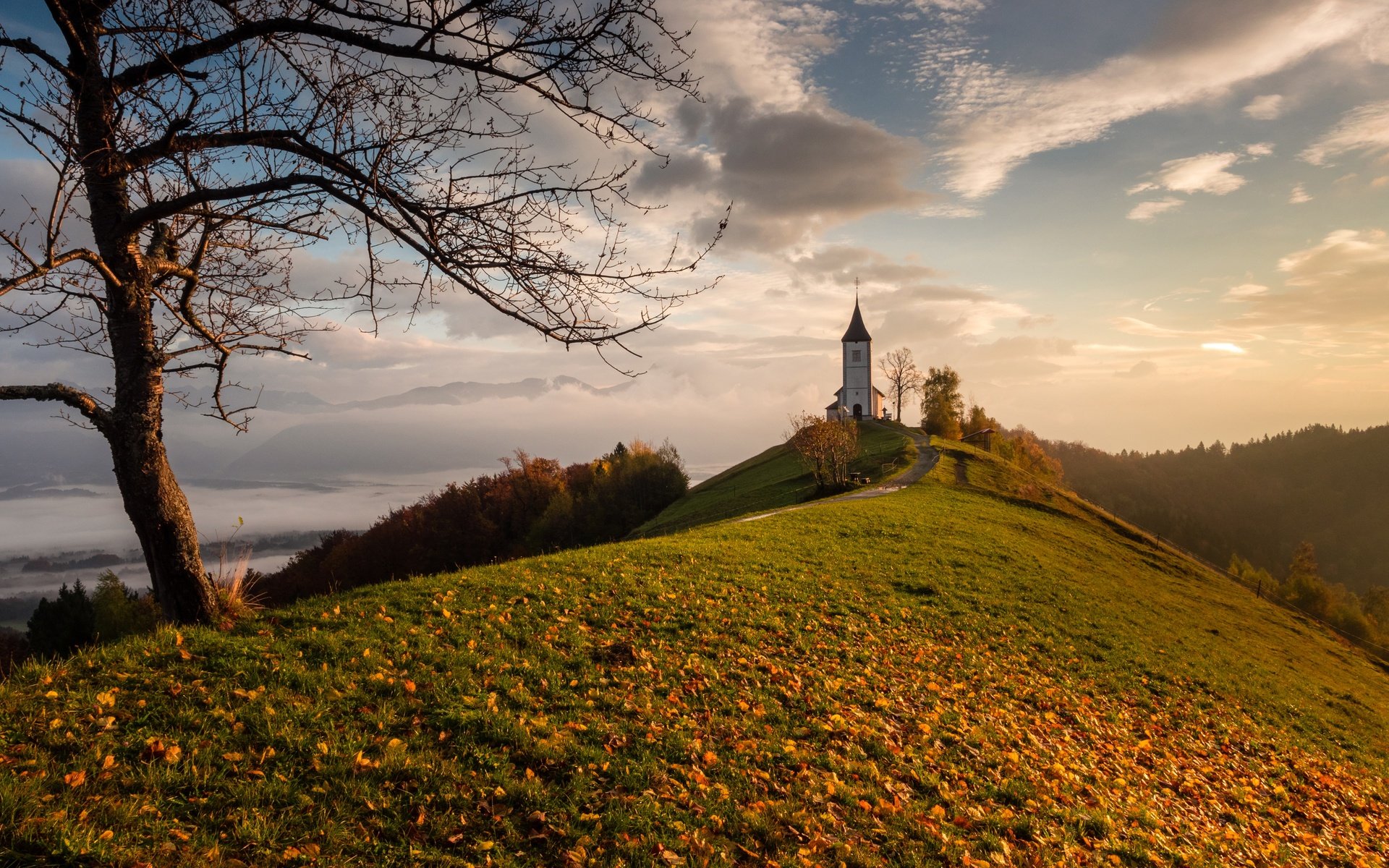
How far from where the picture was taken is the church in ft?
292

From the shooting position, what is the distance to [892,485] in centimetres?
4019

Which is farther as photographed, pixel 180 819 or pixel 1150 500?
pixel 1150 500

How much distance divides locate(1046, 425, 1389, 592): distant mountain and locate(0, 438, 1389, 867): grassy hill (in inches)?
5088

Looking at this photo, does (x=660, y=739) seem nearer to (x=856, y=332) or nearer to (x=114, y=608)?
(x=114, y=608)

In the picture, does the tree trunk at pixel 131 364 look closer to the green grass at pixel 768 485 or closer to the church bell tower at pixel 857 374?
the green grass at pixel 768 485

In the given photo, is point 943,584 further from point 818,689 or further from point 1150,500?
point 1150,500

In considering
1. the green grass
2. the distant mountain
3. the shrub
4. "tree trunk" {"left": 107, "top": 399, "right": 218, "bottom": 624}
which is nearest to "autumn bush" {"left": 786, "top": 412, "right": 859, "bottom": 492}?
the green grass

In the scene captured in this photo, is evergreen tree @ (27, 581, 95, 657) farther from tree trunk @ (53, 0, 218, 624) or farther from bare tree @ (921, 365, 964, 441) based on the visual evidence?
bare tree @ (921, 365, 964, 441)

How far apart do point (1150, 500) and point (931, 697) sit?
17184 cm

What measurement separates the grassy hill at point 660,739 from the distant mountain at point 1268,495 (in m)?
129

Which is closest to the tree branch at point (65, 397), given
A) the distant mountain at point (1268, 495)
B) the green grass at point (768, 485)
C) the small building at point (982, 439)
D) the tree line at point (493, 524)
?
the green grass at point (768, 485)

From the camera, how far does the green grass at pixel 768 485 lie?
40.4 metres

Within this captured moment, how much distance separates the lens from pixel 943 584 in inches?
712

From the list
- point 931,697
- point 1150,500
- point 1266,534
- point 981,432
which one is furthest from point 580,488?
point 1266,534
